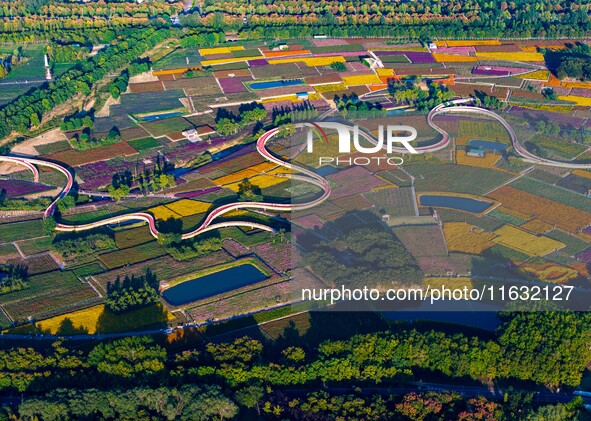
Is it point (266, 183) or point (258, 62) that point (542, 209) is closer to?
point (266, 183)

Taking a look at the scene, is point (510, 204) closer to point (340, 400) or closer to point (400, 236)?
point (400, 236)

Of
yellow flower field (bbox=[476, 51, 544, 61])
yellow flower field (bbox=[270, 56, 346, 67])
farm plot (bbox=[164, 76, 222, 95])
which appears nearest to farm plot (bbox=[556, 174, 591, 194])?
yellow flower field (bbox=[476, 51, 544, 61])

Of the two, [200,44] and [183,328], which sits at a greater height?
[200,44]

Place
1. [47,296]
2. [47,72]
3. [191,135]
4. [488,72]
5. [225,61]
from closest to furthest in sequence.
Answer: [47,296], [191,135], [47,72], [488,72], [225,61]

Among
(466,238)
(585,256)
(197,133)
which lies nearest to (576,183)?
(585,256)

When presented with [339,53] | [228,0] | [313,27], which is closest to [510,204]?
[339,53]

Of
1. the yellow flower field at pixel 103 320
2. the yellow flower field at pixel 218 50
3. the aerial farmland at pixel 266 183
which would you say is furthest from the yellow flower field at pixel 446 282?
the yellow flower field at pixel 218 50
